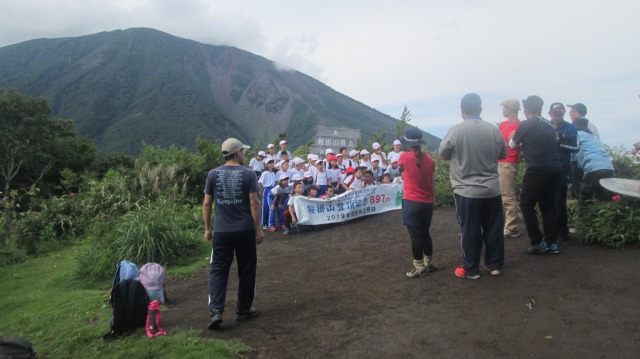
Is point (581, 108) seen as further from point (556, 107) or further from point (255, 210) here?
point (255, 210)

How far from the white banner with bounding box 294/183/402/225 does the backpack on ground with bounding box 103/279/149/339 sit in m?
5.44

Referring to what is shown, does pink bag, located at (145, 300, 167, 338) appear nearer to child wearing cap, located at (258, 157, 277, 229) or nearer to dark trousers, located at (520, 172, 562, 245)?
dark trousers, located at (520, 172, 562, 245)

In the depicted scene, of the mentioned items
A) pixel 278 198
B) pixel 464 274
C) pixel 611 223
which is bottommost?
pixel 464 274

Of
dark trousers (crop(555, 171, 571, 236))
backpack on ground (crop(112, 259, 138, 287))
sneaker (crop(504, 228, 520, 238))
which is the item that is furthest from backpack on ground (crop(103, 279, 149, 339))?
dark trousers (crop(555, 171, 571, 236))

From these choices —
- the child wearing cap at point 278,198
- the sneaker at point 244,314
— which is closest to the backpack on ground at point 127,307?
the sneaker at point 244,314

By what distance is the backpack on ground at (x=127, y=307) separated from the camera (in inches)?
165

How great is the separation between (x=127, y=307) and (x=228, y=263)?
1057 millimetres

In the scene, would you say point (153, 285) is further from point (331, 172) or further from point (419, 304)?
point (331, 172)

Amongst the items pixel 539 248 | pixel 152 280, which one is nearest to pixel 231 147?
pixel 152 280

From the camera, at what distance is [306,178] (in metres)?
10.5

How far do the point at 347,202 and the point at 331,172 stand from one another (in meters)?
1.27

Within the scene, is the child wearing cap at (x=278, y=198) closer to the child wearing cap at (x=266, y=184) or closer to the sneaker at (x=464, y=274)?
the child wearing cap at (x=266, y=184)

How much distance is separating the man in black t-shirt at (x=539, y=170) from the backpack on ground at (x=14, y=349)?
539cm

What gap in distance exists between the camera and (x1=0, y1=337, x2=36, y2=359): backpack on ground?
3.78 metres
